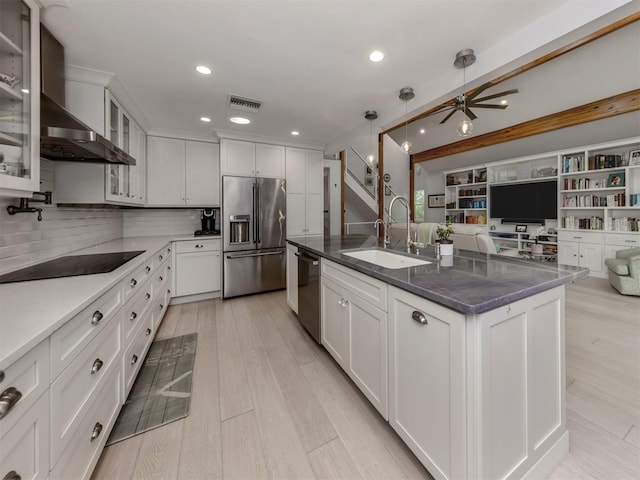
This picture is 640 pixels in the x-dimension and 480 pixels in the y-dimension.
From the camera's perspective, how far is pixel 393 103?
115 inches

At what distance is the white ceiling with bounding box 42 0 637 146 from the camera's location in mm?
1601

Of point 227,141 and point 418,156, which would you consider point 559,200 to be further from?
point 227,141

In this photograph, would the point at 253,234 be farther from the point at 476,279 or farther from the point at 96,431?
the point at 476,279

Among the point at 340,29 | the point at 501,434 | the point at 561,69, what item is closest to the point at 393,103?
the point at 340,29

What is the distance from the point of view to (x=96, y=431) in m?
1.22

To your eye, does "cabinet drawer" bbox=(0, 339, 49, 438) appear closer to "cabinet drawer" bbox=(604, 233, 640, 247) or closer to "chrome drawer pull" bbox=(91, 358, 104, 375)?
"chrome drawer pull" bbox=(91, 358, 104, 375)

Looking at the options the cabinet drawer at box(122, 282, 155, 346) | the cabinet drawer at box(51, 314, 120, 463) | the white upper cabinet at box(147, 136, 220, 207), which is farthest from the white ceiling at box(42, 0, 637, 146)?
the cabinet drawer at box(51, 314, 120, 463)

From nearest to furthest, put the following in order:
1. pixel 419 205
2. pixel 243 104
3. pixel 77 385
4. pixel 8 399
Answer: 1. pixel 8 399
2. pixel 77 385
3. pixel 243 104
4. pixel 419 205

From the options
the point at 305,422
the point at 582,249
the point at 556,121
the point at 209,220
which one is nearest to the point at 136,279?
the point at 305,422

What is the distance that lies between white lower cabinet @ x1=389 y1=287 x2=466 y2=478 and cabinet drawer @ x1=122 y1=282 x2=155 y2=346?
162cm

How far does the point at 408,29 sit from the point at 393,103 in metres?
1.15

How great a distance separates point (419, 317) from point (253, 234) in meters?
3.14

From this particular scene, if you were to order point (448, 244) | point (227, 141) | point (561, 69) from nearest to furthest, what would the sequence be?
1. point (448, 244)
2. point (561, 69)
3. point (227, 141)

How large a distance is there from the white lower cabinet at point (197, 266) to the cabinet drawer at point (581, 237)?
6490mm
